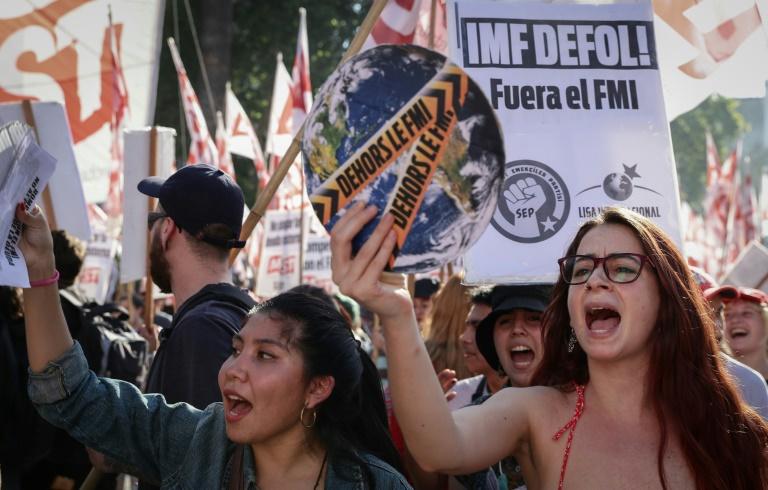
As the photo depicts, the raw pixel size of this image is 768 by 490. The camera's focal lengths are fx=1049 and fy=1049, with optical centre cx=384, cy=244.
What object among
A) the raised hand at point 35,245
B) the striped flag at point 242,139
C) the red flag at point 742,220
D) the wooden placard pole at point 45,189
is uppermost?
the striped flag at point 242,139

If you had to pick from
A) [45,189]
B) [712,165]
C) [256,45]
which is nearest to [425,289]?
[45,189]

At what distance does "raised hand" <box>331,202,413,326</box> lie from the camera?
217 cm

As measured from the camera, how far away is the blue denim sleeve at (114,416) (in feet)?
8.57

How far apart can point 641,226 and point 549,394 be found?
0.49 m

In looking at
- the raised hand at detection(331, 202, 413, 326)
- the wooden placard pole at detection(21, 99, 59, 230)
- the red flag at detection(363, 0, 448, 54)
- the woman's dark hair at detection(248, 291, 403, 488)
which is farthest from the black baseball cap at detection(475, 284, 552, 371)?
the red flag at detection(363, 0, 448, 54)

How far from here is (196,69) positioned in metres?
21.7

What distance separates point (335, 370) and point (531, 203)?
1003mm

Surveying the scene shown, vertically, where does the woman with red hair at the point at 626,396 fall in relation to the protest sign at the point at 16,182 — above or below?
below

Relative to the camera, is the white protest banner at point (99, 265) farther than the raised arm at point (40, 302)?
Yes

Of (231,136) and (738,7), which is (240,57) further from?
(738,7)

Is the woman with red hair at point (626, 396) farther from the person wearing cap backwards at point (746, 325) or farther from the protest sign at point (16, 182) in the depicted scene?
the person wearing cap backwards at point (746, 325)

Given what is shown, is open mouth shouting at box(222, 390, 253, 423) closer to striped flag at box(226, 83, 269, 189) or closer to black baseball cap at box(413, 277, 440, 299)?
black baseball cap at box(413, 277, 440, 299)

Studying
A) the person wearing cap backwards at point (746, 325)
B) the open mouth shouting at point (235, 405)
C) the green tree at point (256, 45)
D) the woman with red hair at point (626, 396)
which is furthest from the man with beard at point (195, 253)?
the green tree at point (256, 45)

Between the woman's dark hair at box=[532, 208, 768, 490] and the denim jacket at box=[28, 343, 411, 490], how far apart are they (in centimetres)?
69
